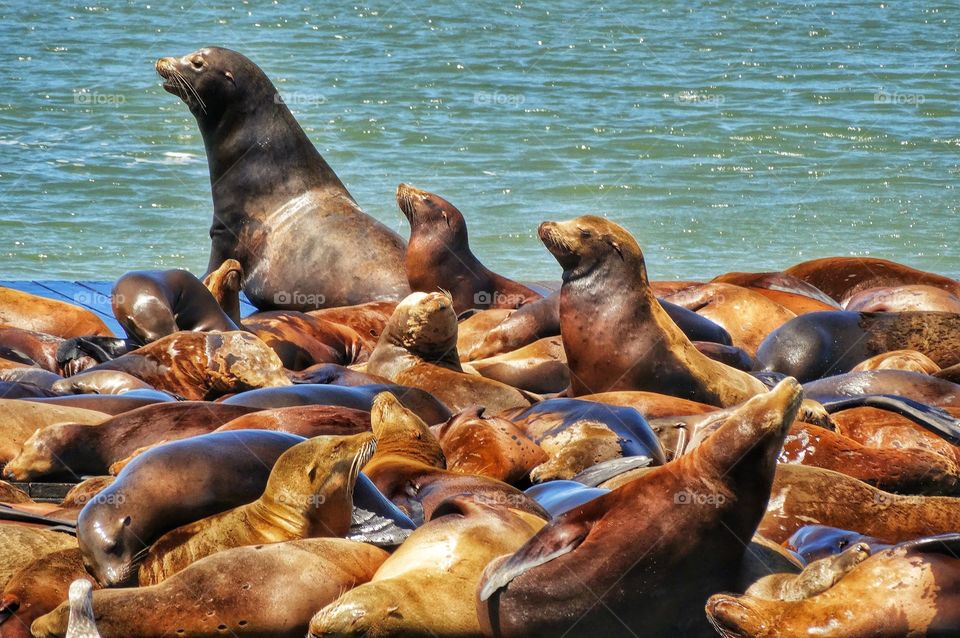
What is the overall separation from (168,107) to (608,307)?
1530cm

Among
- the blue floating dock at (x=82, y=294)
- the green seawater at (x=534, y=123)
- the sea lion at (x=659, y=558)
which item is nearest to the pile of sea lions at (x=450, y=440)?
the sea lion at (x=659, y=558)

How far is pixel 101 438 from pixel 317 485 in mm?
1414

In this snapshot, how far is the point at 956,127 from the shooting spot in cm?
2062

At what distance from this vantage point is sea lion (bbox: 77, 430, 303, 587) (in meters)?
3.53

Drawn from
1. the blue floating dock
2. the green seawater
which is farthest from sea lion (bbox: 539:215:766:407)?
the green seawater

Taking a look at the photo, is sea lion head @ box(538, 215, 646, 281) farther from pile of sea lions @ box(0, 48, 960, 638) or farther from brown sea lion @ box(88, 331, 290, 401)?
A: brown sea lion @ box(88, 331, 290, 401)

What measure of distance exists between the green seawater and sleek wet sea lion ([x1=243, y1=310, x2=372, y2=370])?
6089 millimetres

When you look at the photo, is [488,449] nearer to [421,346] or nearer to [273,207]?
[421,346]

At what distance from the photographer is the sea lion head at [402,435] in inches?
177

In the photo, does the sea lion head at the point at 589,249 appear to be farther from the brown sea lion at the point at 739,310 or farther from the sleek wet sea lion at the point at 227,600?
the sleek wet sea lion at the point at 227,600

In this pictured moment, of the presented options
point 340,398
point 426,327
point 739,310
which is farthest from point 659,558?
point 739,310

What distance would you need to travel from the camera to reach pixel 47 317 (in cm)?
779

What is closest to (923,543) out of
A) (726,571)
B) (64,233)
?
(726,571)

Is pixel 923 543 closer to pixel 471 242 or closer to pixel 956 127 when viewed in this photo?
pixel 471 242
